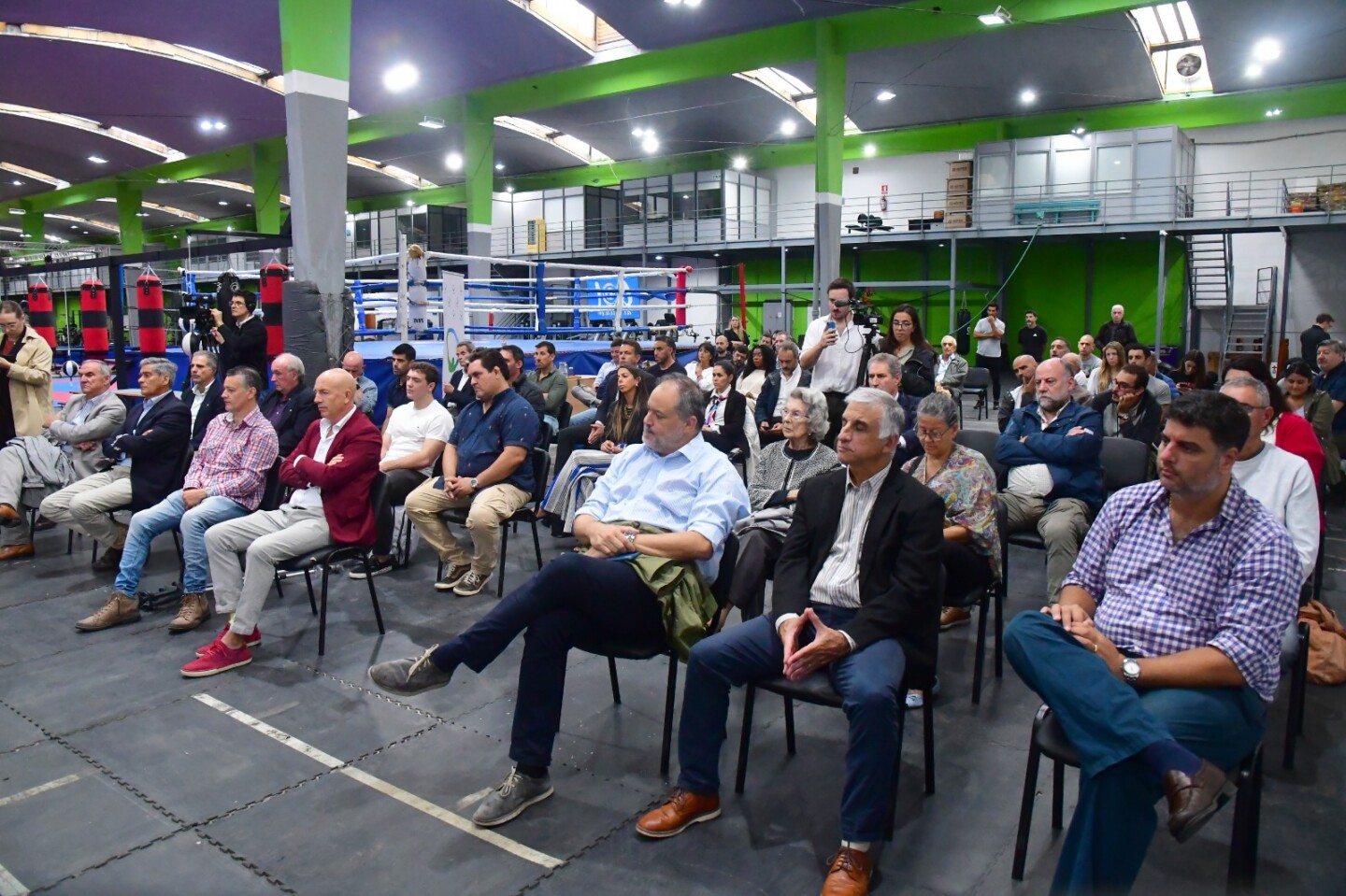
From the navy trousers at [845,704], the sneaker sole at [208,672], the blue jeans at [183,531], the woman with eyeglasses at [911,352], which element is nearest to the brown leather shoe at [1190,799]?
the navy trousers at [845,704]

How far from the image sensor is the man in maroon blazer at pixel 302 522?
353 cm

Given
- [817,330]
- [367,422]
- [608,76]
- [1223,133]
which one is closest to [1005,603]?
[817,330]

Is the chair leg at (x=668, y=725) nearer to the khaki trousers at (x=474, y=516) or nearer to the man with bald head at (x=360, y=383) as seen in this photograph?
the khaki trousers at (x=474, y=516)

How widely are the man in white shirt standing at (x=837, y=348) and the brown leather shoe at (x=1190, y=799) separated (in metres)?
3.15

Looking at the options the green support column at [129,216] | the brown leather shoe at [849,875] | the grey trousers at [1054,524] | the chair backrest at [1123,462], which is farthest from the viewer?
the green support column at [129,216]

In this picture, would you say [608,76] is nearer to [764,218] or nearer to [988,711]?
[764,218]

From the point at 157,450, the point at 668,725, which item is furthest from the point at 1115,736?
the point at 157,450

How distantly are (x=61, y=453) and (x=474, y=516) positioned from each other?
2.89 metres

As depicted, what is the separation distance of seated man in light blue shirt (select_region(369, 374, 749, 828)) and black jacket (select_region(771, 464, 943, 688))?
33 cm

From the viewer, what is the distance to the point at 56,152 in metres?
20.1

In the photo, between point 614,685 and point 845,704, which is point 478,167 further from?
point 845,704

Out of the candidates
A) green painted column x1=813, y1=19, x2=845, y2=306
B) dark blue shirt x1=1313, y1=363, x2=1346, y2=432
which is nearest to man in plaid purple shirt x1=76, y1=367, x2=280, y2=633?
dark blue shirt x1=1313, y1=363, x2=1346, y2=432

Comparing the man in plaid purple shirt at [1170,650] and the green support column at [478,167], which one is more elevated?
the green support column at [478,167]

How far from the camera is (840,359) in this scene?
4.95 metres
